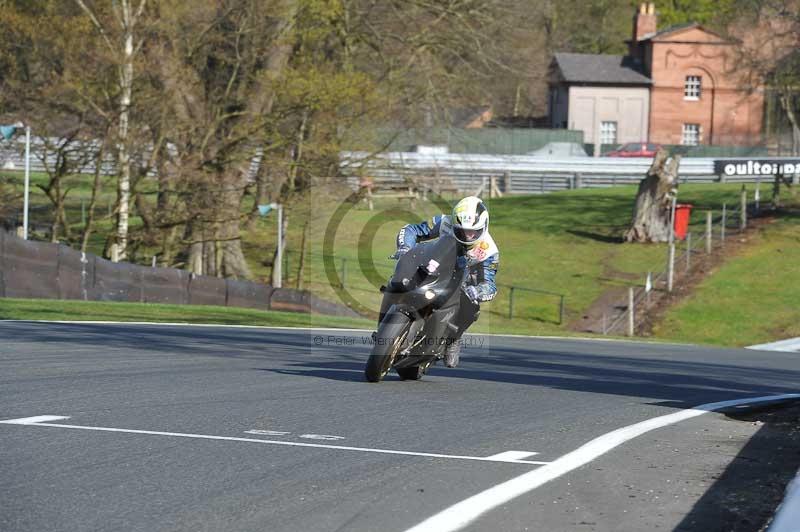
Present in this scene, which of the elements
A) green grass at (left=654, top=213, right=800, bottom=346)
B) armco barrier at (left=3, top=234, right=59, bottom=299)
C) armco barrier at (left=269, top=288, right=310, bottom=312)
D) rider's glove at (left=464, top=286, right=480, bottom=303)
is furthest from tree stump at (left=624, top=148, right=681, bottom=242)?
rider's glove at (left=464, top=286, right=480, bottom=303)

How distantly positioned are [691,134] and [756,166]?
43.4m

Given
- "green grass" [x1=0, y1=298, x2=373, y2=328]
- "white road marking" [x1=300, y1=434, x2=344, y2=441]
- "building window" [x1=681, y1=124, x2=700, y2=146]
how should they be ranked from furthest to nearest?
1. "building window" [x1=681, y1=124, x2=700, y2=146]
2. "green grass" [x1=0, y1=298, x2=373, y2=328]
3. "white road marking" [x1=300, y1=434, x2=344, y2=441]

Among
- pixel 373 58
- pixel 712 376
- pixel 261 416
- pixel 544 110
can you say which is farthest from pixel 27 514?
pixel 544 110

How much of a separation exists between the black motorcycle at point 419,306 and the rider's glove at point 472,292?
0.09 m

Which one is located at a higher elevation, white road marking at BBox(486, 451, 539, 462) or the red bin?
the red bin

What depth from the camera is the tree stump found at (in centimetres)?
4044

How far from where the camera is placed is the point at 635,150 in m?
73.9

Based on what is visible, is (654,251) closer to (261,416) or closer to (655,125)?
(261,416)

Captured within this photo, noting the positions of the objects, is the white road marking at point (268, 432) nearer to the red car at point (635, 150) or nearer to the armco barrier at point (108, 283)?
the armco barrier at point (108, 283)

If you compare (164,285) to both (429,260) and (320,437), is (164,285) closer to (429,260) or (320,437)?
(429,260)

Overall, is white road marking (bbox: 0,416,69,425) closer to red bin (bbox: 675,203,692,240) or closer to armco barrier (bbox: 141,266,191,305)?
armco barrier (bbox: 141,266,191,305)

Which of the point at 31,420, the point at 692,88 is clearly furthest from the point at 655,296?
the point at 692,88

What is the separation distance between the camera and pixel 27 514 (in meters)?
5.20

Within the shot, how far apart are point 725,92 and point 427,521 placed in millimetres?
83737
